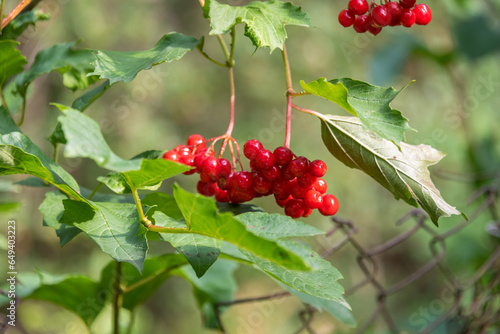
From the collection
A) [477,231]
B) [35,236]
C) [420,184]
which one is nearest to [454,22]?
[477,231]

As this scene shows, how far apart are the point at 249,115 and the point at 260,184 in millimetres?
3938

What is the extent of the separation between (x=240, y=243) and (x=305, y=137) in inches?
167

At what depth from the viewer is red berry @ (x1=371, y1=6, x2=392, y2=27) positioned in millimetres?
768

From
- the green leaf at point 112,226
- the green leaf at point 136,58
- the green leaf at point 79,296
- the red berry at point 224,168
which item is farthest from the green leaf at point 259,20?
the green leaf at point 79,296

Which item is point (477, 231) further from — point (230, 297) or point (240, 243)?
point (240, 243)

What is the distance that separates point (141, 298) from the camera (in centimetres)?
92

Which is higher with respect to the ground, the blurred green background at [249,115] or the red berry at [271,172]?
the red berry at [271,172]

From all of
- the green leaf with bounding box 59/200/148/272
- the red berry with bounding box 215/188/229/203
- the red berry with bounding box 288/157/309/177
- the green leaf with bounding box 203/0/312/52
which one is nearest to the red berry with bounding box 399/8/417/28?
the green leaf with bounding box 203/0/312/52

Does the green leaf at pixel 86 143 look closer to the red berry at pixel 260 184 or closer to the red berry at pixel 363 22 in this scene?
the red berry at pixel 260 184

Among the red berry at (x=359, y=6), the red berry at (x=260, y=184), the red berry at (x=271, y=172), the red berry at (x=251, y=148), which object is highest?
the red berry at (x=359, y=6)

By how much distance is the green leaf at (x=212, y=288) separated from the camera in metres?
1.04

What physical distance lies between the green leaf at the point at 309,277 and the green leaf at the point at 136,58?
29 centimetres

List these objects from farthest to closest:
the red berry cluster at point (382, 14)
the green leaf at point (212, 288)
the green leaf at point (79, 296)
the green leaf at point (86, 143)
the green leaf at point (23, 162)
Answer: the green leaf at point (212, 288) < the green leaf at point (79, 296) < the red berry cluster at point (382, 14) < the green leaf at point (23, 162) < the green leaf at point (86, 143)

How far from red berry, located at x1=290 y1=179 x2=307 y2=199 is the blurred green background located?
6.18ft
